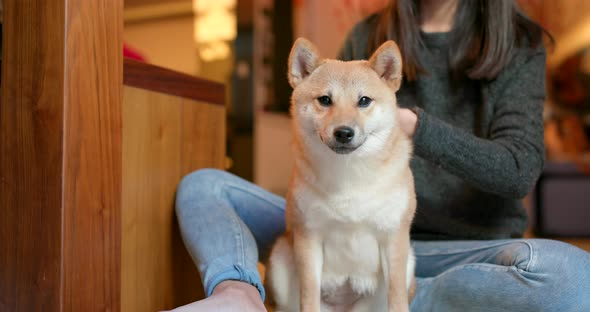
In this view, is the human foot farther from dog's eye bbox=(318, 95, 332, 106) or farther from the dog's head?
dog's eye bbox=(318, 95, 332, 106)

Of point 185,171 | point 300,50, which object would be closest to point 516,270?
point 300,50

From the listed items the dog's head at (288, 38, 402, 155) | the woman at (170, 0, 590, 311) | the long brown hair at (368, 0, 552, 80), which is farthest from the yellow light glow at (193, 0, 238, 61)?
the dog's head at (288, 38, 402, 155)

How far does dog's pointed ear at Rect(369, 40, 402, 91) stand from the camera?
3.92 ft

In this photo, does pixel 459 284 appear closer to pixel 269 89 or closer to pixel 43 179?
pixel 43 179

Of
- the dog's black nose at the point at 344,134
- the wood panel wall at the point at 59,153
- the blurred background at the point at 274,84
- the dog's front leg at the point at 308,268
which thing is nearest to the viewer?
the wood panel wall at the point at 59,153

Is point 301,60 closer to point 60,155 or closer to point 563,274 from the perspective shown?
point 60,155

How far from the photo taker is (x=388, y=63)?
123cm

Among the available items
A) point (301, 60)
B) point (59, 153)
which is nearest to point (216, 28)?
point (301, 60)

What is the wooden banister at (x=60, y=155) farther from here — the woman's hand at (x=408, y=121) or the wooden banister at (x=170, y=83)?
Result: the woman's hand at (x=408, y=121)

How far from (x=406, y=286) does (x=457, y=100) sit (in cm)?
62

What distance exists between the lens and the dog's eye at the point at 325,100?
4.04 feet

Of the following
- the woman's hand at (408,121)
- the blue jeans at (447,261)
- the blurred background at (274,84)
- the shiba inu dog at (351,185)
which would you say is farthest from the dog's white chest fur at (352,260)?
the blurred background at (274,84)

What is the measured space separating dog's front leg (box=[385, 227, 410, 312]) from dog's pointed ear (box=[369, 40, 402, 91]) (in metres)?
0.37

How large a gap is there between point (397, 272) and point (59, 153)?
76cm
